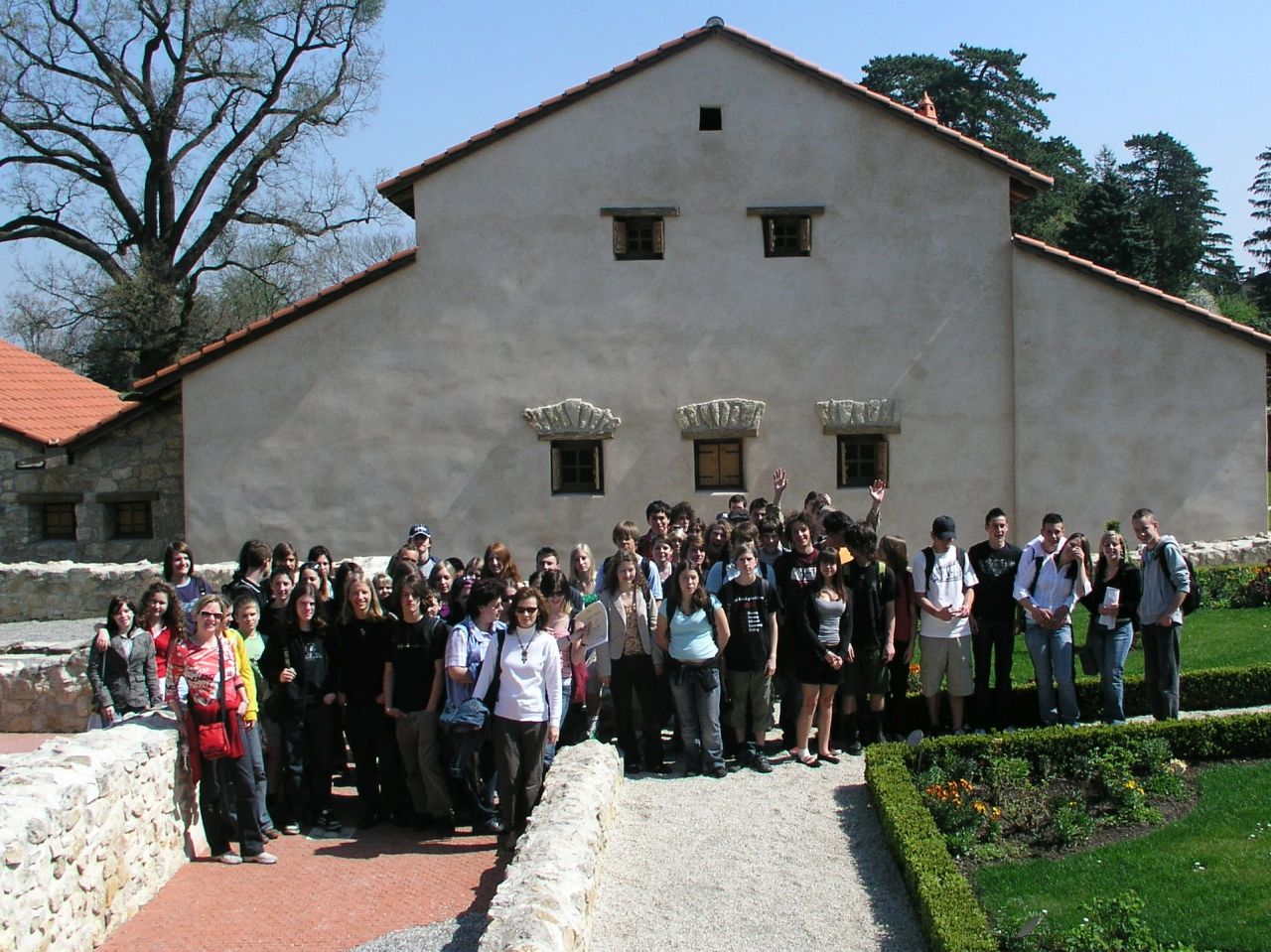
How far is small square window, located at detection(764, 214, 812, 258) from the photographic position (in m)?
18.1

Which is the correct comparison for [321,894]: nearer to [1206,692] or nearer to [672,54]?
[1206,692]

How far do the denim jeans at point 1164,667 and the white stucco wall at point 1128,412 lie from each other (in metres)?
6.99

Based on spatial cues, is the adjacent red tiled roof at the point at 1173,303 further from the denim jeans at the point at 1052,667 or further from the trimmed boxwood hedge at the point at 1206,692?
the denim jeans at the point at 1052,667

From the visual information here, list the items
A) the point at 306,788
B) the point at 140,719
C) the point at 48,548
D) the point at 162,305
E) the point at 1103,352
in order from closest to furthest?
the point at 140,719
the point at 306,788
the point at 1103,352
the point at 48,548
the point at 162,305

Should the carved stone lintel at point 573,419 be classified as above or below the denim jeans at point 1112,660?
above

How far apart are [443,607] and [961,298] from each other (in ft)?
32.6

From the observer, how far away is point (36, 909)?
7449 mm

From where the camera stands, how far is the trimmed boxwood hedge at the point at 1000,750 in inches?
337

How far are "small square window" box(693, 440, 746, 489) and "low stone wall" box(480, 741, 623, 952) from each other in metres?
8.42

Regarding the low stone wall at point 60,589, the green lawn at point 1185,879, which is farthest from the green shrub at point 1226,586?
the low stone wall at point 60,589

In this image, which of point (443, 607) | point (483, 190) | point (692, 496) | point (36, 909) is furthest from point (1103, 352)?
point (36, 909)

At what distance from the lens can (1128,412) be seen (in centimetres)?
1758

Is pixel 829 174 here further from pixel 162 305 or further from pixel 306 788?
pixel 162 305

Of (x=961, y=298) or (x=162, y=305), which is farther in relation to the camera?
(x=162, y=305)
